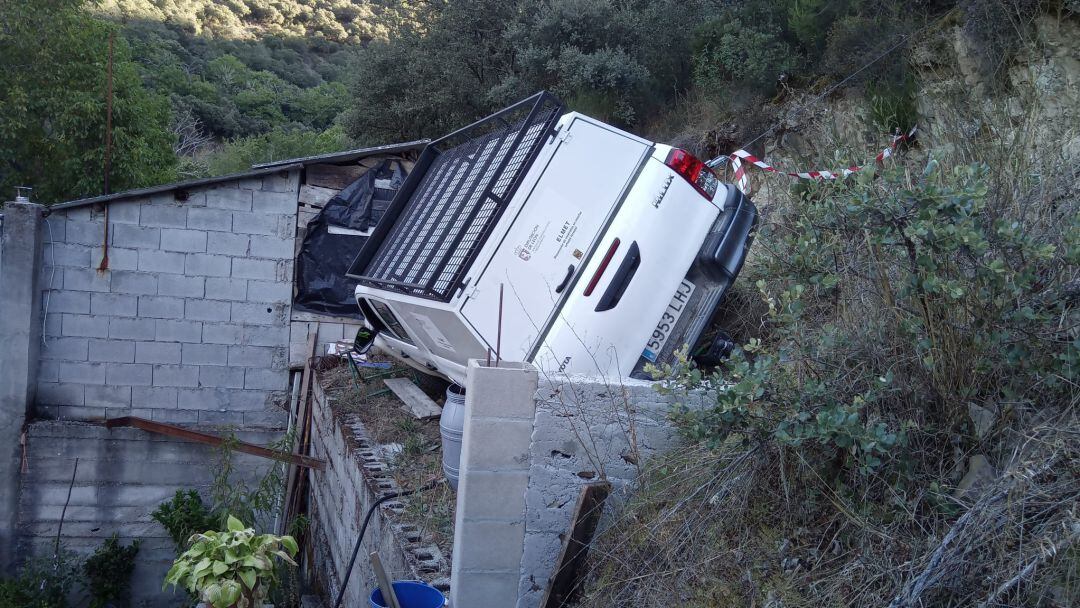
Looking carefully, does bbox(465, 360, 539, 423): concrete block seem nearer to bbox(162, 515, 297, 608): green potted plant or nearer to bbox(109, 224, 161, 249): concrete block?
bbox(162, 515, 297, 608): green potted plant

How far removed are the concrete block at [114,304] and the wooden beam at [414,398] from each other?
3.33 meters

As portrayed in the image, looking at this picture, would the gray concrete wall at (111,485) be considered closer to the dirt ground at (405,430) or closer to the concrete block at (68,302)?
the concrete block at (68,302)

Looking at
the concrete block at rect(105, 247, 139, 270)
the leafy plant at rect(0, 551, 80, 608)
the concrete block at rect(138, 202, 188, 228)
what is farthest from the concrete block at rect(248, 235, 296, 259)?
the leafy plant at rect(0, 551, 80, 608)

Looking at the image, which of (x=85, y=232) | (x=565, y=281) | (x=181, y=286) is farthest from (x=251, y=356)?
(x=565, y=281)

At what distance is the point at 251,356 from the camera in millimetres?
9961

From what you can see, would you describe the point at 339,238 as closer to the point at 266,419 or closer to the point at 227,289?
the point at 227,289

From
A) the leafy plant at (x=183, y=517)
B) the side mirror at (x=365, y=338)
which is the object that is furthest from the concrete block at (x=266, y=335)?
the side mirror at (x=365, y=338)

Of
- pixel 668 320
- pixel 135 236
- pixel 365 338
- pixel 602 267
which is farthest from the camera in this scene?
pixel 135 236

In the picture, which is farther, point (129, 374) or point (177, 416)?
point (177, 416)

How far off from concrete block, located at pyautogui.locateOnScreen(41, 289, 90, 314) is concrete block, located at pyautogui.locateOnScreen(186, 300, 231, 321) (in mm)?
1090

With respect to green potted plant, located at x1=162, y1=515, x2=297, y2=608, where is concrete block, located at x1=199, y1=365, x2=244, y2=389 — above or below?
below

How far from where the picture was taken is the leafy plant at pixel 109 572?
9367 millimetres

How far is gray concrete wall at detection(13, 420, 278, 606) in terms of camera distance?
9406 mm

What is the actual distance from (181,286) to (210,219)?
86 cm
